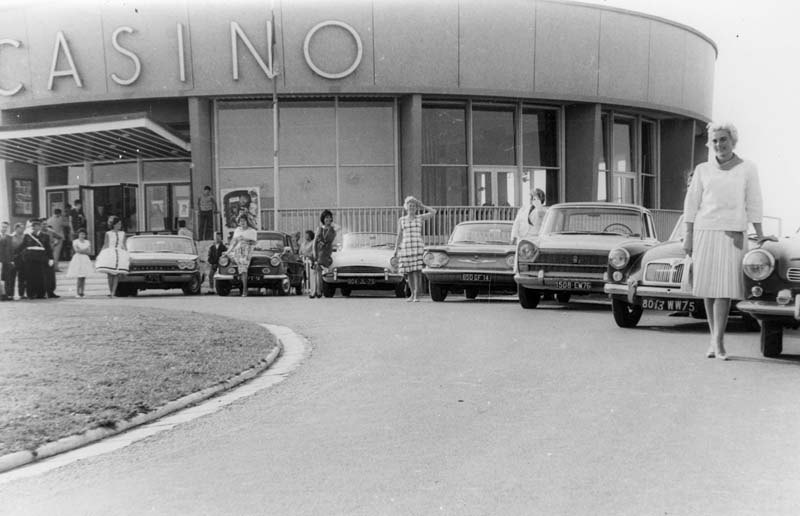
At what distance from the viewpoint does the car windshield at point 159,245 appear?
18.8 meters

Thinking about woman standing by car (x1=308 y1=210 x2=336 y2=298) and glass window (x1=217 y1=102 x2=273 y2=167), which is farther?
glass window (x1=217 y1=102 x2=273 y2=167)

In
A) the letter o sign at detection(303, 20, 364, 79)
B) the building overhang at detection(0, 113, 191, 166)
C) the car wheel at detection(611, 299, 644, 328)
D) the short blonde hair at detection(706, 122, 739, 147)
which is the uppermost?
the letter o sign at detection(303, 20, 364, 79)

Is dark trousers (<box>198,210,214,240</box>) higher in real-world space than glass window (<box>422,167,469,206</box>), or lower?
lower

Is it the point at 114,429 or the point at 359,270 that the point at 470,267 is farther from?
the point at 114,429

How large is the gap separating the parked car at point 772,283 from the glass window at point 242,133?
19947mm

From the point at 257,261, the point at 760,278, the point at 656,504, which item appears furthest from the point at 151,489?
the point at 257,261

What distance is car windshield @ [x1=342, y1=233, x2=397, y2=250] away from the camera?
58.5 feet

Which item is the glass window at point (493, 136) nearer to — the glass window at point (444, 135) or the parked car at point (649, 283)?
the glass window at point (444, 135)

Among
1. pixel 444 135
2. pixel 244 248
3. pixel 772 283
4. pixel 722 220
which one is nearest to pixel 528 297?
pixel 722 220

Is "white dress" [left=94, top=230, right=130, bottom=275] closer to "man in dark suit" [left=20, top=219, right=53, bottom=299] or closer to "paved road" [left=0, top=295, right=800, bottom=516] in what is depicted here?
"man in dark suit" [left=20, top=219, right=53, bottom=299]

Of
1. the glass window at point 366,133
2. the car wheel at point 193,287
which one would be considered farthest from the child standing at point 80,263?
the glass window at point 366,133

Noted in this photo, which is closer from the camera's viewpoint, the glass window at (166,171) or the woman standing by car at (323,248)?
the woman standing by car at (323,248)

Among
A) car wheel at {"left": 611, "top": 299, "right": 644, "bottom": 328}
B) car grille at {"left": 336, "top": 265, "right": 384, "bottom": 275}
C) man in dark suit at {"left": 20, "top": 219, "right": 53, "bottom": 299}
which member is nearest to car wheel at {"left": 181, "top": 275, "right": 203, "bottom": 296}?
man in dark suit at {"left": 20, "top": 219, "right": 53, "bottom": 299}

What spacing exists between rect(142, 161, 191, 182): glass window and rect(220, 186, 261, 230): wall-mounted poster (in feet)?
8.80
